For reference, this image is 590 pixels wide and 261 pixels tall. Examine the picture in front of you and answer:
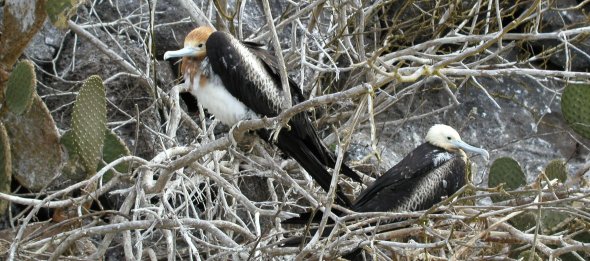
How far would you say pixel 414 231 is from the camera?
3.39 meters

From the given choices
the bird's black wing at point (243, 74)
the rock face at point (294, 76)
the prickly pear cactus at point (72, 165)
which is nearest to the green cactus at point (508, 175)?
the rock face at point (294, 76)

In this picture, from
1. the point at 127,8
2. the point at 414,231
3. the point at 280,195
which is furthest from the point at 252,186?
the point at 414,231

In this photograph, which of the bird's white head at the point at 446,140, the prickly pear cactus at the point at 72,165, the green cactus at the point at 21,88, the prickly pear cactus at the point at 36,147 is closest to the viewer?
the green cactus at the point at 21,88

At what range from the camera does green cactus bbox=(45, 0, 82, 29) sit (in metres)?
3.86

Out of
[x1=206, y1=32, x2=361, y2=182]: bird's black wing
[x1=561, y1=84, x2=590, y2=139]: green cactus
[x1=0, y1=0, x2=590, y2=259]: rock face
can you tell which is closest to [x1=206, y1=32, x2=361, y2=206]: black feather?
[x1=206, y1=32, x2=361, y2=182]: bird's black wing

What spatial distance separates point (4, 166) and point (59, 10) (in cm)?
54

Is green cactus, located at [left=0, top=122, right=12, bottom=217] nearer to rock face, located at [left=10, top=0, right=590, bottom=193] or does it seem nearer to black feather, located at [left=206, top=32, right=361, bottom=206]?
rock face, located at [left=10, top=0, right=590, bottom=193]

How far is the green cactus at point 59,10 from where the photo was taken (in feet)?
12.7

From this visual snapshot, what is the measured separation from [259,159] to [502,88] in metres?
1.85

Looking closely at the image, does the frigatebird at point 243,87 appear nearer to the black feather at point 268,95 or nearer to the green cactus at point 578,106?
the black feather at point 268,95

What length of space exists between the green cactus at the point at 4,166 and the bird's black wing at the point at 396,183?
1132mm

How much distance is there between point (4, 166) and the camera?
12.9 feet

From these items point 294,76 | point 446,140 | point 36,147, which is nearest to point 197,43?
point 36,147

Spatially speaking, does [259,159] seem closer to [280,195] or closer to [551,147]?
[280,195]
